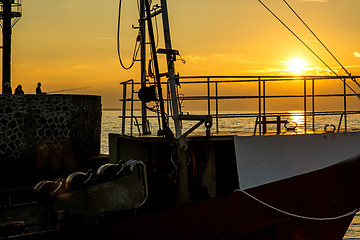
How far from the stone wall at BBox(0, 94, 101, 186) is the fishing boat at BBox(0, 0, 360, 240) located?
4985 millimetres

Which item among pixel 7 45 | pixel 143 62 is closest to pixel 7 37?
pixel 7 45

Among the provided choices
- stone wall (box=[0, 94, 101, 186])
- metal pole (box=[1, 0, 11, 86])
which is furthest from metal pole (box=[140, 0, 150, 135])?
metal pole (box=[1, 0, 11, 86])

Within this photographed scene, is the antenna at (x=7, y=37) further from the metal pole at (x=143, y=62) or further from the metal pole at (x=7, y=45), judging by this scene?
the metal pole at (x=143, y=62)

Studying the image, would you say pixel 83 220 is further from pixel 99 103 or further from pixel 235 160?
pixel 99 103

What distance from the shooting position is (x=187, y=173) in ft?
27.3

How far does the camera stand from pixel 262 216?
26.7ft

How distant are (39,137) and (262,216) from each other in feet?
25.6

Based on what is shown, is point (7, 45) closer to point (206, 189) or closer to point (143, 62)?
point (143, 62)

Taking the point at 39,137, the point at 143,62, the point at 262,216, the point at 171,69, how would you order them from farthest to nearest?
the point at 39,137
the point at 143,62
the point at 171,69
the point at 262,216

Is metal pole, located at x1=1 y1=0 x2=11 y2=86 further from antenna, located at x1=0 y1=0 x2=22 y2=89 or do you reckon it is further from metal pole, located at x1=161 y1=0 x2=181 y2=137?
metal pole, located at x1=161 y1=0 x2=181 y2=137

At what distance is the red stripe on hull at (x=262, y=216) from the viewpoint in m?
7.57

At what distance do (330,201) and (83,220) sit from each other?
4362mm

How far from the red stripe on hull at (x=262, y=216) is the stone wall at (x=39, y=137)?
21.5 ft

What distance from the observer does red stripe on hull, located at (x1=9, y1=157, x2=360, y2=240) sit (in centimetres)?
757
